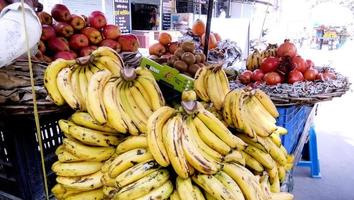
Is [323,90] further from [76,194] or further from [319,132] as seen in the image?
[319,132]

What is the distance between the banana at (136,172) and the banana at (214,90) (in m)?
0.37

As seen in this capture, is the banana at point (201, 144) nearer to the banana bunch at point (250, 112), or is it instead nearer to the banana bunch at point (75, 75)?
the banana bunch at point (250, 112)

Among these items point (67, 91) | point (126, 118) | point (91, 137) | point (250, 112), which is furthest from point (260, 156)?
point (67, 91)

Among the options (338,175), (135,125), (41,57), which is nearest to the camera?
(135,125)

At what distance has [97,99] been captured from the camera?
1019 millimetres

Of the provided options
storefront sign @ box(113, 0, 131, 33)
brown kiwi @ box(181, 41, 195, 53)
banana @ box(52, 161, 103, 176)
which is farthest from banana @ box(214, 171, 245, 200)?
storefront sign @ box(113, 0, 131, 33)

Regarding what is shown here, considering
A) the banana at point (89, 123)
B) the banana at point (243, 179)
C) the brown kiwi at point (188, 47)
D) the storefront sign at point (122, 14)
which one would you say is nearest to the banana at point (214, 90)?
the banana at point (243, 179)

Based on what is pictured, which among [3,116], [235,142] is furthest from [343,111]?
[3,116]

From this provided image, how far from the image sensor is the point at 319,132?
4.00 m

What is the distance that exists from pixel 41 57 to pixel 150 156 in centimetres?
105

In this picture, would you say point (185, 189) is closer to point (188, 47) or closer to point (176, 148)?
point (176, 148)

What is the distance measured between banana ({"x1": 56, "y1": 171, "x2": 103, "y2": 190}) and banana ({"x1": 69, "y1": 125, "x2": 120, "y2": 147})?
0.38ft

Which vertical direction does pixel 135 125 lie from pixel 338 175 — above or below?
above

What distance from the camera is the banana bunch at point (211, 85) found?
1188 mm
